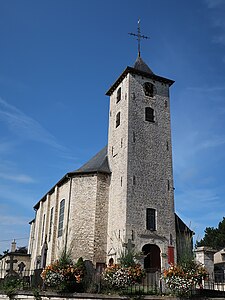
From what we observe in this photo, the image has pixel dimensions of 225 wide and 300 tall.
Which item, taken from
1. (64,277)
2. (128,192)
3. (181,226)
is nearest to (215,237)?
(181,226)

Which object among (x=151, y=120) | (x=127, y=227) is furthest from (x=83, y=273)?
(x=151, y=120)

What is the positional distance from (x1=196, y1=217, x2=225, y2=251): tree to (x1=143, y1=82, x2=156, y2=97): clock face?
32.4 m

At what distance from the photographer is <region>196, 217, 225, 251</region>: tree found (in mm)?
50594

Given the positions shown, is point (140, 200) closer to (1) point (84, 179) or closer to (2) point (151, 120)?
(1) point (84, 179)

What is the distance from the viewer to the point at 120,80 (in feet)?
83.6

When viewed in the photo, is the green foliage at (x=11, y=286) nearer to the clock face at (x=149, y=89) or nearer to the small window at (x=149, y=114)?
the small window at (x=149, y=114)

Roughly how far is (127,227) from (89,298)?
939 centimetres

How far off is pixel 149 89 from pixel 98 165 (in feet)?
22.9

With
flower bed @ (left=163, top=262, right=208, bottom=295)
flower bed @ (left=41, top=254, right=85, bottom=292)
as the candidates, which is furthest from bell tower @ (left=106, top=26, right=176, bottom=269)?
flower bed @ (left=163, top=262, right=208, bottom=295)

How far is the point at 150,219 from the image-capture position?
2066 cm

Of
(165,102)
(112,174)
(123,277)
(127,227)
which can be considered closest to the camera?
(123,277)

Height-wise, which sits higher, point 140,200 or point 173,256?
point 140,200

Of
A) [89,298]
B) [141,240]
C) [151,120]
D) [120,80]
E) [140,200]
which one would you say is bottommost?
[89,298]

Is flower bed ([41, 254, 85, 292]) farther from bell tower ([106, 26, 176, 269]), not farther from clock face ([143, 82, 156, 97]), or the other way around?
clock face ([143, 82, 156, 97])
